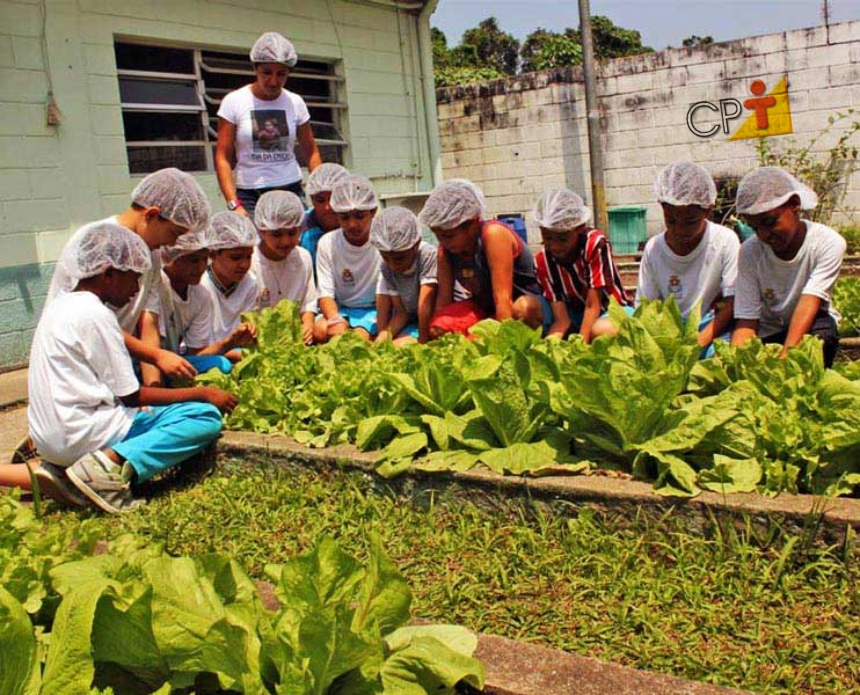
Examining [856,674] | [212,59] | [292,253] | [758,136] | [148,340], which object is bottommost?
[856,674]

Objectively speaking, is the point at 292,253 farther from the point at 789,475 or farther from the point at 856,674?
the point at 856,674

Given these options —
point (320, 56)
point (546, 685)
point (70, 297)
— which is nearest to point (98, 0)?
point (320, 56)

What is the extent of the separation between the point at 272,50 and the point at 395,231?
1.72 metres

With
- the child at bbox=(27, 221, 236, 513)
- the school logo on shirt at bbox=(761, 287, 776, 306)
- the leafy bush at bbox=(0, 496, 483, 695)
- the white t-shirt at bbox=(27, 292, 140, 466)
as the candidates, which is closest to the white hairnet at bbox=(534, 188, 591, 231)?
the school logo on shirt at bbox=(761, 287, 776, 306)

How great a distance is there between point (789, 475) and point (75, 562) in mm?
2069

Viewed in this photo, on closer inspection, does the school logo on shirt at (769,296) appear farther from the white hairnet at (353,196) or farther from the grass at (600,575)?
the white hairnet at (353,196)

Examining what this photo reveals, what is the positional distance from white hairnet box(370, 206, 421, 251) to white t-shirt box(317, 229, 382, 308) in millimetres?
531

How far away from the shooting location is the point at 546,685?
6.64 feet

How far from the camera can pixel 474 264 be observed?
5309 millimetres

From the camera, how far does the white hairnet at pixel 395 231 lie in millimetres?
5453

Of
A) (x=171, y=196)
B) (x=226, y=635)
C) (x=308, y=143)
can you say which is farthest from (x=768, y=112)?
(x=226, y=635)

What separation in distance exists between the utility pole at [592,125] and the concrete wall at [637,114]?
23 centimetres

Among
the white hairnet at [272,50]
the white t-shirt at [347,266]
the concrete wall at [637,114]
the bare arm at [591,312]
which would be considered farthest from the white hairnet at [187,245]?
the concrete wall at [637,114]

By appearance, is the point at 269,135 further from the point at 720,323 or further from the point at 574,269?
the point at 720,323
